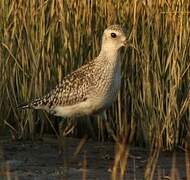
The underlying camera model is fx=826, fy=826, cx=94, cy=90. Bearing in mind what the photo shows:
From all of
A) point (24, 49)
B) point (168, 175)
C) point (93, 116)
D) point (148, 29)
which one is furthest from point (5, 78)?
point (168, 175)

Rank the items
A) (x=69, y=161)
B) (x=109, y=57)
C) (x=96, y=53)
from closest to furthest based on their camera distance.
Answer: (x=69, y=161) < (x=109, y=57) < (x=96, y=53)

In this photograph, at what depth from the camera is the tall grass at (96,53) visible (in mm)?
7750

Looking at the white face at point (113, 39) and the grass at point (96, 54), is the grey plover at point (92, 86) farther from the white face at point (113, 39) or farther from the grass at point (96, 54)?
the grass at point (96, 54)

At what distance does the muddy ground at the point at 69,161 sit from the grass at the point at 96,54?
19cm

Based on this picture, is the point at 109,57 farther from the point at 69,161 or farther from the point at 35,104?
the point at 69,161

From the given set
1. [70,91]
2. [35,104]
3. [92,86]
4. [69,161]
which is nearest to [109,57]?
[92,86]

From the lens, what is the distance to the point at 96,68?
782cm

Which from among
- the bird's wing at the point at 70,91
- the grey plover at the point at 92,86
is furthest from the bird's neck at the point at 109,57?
the bird's wing at the point at 70,91

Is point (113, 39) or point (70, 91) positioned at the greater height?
point (113, 39)

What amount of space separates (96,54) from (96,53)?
0.5 inches

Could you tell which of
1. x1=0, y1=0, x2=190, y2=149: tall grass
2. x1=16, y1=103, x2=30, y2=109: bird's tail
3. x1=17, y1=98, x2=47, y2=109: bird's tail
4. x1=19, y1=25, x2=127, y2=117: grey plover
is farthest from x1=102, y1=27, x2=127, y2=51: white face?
x1=16, y1=103, x2=30, y2=109: bird's tail

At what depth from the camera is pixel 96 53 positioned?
331 inches

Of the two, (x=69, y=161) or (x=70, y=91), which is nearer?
(x=69, y=161)

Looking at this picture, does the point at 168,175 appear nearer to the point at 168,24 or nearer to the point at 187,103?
the point at 187,103
